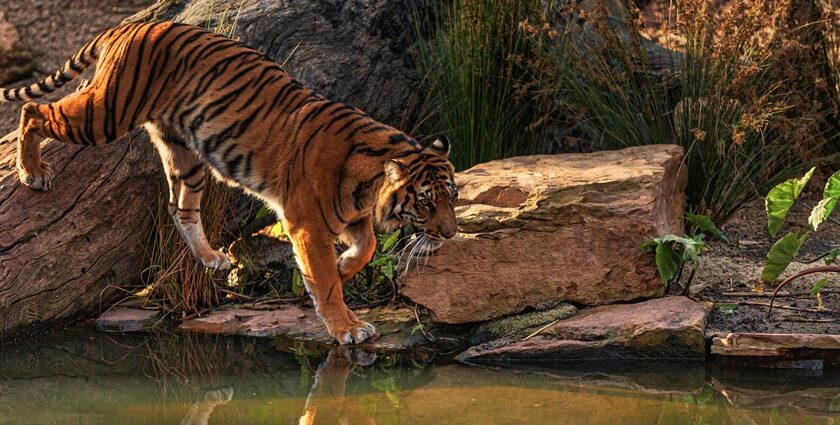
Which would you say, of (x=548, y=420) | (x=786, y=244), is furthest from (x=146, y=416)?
(x=786, y=244)

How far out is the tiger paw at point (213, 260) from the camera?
5.93 meters

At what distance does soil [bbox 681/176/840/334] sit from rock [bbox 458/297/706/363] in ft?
0.72

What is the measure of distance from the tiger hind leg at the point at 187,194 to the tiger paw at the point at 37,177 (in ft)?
Result: 1.88

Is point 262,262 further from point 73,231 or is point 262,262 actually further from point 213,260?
point 73,231

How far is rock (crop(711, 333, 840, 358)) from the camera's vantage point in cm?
485

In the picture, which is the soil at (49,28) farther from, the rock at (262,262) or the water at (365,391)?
the water at (365,391)

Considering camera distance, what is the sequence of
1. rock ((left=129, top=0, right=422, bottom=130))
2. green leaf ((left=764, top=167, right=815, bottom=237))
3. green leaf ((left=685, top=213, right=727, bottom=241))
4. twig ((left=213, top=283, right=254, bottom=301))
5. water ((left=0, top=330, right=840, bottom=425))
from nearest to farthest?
water ((left=0, top=330, right=840, bottom=425)), green leaf ((left=764, top=167, right=815, bottom=237)), green leaf ((left=685, top=213, right=727, bottom=241)), twig ((left=213, top=283, right=254, bottom=301)), rock ((left=129, top=0, right=422, bottom=130))

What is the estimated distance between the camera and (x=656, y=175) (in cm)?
541

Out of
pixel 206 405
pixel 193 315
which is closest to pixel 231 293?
pixel 193 315

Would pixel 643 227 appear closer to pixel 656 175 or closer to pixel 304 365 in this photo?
pixel 656 175

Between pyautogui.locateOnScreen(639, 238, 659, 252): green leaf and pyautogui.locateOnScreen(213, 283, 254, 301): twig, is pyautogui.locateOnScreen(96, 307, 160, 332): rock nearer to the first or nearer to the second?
pyautogui.locateOnScreen(213, 283, 254, 301): twig

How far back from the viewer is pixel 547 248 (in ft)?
17.6

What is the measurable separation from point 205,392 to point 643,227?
7.24 feet

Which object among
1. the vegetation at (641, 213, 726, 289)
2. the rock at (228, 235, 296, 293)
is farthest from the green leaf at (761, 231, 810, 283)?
the rock at (228, 235, 296, 293)
